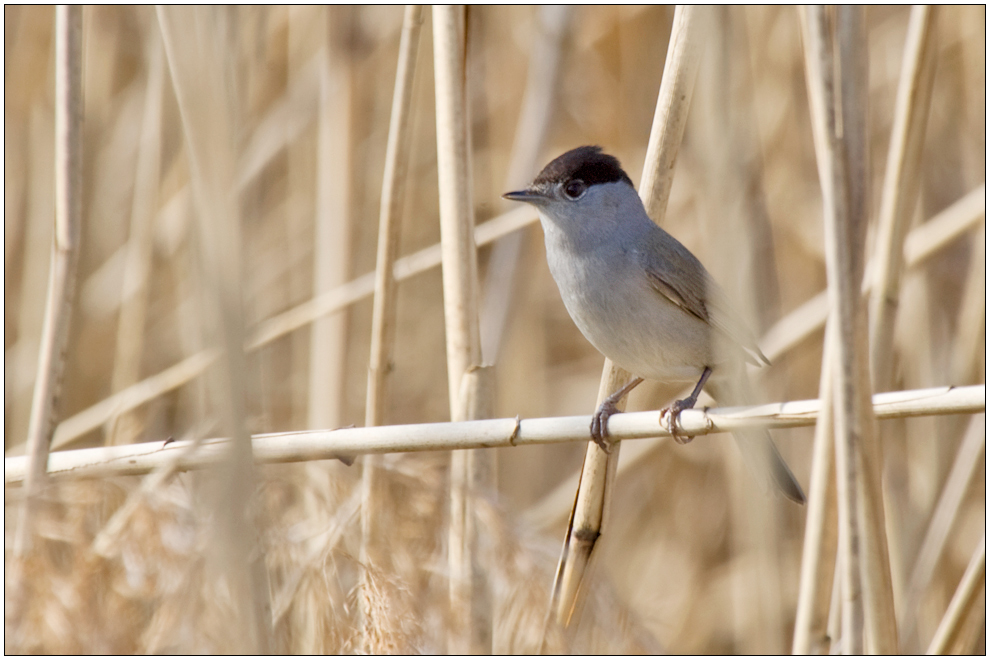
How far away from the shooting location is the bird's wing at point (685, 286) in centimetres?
247

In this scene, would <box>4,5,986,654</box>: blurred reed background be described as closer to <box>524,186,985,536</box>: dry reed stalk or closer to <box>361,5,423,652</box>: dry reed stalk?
<box>524,186,985,536</box>: dry reed stalk

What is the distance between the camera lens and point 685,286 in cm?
255

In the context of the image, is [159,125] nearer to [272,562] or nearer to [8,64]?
[8,64]

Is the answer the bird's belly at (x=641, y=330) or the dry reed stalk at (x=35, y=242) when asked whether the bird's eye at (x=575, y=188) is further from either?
the dry reed stalk at (x=35, y=242)

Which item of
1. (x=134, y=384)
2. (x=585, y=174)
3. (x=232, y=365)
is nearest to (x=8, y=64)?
(x=134, y=384)

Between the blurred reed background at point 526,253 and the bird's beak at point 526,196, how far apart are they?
49 centimetres

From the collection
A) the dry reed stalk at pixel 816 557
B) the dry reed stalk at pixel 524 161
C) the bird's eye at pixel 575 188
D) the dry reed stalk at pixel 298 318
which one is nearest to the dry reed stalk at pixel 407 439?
the dry reed stalk at pixel 816 557

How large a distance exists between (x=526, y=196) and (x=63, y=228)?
1.20 metres

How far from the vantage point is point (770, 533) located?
268cm

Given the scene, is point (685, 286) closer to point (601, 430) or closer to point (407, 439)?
point (601, 430)

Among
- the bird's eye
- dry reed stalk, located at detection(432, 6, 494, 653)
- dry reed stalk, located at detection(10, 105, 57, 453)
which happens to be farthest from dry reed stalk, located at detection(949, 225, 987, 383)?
dry reed stalk, located at detection(10, 105, 57, 453)

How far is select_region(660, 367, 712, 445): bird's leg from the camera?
181 centimetres

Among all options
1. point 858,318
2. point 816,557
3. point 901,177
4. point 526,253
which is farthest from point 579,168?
point 858,318

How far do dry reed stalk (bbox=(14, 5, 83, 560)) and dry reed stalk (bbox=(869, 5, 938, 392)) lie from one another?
179 centimetres
